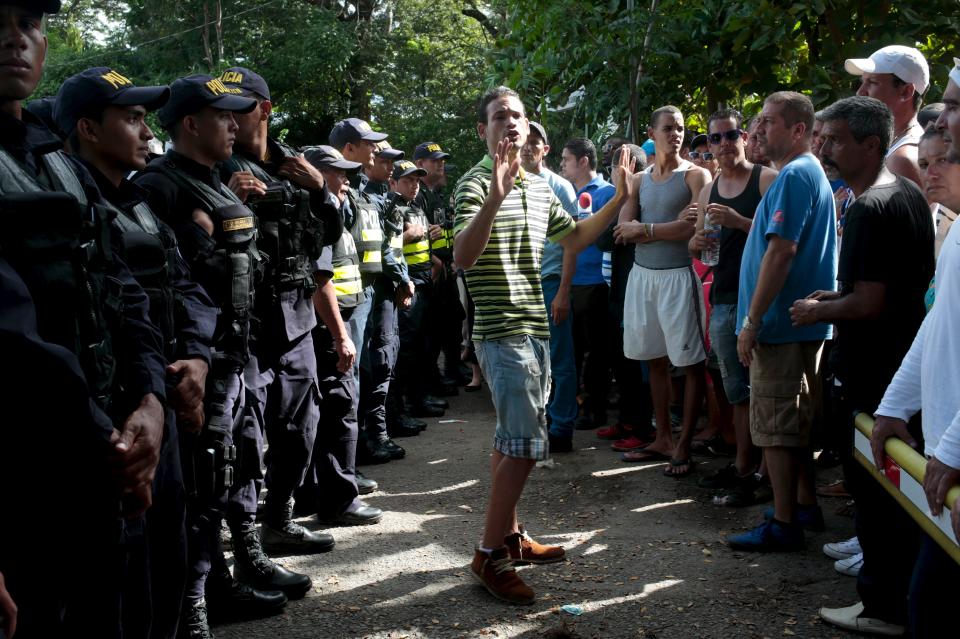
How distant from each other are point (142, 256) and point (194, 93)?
1.28 meters

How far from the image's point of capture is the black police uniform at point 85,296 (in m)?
2.04

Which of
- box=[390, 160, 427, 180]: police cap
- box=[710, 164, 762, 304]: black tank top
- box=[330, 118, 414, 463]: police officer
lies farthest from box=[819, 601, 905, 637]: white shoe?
box=[390, 160, 427, 180]: police cap

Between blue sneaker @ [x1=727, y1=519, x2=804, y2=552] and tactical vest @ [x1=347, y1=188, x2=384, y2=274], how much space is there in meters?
3.28

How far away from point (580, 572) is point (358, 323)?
246cm

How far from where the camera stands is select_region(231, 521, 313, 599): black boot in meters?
4.24

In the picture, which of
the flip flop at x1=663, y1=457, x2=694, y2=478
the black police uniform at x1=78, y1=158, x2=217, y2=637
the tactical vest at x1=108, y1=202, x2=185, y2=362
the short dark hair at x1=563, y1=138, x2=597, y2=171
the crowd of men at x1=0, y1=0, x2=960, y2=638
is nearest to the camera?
the crowd of men at x1=0, y1=0, x2=960, y2=638

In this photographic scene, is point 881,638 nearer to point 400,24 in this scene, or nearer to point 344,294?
point 344,294

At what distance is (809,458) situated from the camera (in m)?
5.15

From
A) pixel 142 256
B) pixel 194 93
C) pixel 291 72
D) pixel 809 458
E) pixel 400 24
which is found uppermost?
pixel 400 24

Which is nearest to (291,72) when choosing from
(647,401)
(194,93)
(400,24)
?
(400,24)

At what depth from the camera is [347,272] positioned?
5918mm

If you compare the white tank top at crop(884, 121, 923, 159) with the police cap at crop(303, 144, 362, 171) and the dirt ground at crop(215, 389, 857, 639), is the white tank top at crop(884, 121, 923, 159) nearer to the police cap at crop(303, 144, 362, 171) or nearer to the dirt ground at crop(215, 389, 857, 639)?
the dirt ground at crop(215, 389, 857, 639)

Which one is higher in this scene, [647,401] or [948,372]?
[948,372]

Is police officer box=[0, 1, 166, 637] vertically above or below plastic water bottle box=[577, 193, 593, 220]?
below
